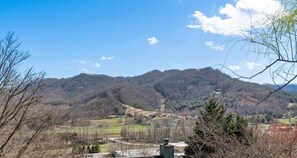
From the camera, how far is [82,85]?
477 feet

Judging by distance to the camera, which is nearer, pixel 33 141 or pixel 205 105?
pixel 33 141

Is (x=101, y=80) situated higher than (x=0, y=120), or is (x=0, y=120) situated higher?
(x=101, y=80)

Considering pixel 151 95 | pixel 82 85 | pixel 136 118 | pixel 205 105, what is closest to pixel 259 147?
pixel 205 105

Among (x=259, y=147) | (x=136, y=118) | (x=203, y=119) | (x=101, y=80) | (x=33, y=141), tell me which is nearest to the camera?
(x=33, y=141)

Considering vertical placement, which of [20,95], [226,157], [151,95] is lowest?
[226,157]

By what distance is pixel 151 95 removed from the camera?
119250 mm

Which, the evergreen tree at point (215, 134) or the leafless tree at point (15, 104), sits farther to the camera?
the evergreen tree at point (215, 134)

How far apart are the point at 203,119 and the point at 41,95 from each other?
10.6m

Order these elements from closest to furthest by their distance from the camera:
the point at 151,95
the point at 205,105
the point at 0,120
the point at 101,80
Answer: the point at 0,120 < the point at 205,105 < the point at 151,95 < the point at 101,80

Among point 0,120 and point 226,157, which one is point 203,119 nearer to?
point 226,157

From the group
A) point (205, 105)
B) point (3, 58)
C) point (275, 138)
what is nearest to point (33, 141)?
point (3, 58)

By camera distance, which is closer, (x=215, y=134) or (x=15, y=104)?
(x=15, y=104)

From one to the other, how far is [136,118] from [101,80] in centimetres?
6504

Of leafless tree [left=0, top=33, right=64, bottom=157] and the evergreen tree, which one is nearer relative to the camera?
leafless tree [left=0, top=33, right=64, bottom=157]
